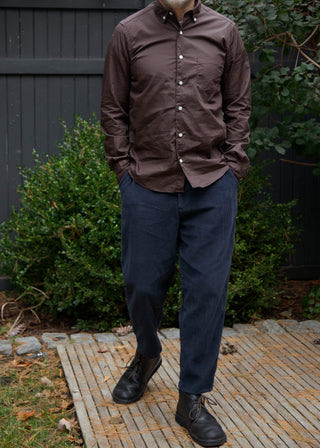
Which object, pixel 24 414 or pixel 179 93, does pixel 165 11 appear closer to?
pixel 179 93

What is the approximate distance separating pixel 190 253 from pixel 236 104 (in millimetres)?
734

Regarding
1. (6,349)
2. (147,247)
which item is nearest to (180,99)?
(147,247)

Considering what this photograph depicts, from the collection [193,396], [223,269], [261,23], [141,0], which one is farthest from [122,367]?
[141,0]

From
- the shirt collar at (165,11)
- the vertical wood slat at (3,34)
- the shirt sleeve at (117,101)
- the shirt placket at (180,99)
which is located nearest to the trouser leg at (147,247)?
the shirt sleeve at (117,101)

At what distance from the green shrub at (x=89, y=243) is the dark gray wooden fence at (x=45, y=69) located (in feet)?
1.52

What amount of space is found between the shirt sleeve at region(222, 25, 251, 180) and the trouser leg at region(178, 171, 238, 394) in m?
0.09

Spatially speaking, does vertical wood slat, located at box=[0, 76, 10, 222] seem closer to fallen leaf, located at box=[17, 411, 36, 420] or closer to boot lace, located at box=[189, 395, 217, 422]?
fallen leaf, located at box=[17, 411, 36, 420]

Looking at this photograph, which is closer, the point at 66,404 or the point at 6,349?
the point at 66,404

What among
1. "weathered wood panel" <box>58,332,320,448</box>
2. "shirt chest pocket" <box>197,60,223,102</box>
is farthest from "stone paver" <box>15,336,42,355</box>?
"shirt chest pocket" <box>197,60,223,102</box>

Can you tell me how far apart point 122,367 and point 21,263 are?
1.52 m

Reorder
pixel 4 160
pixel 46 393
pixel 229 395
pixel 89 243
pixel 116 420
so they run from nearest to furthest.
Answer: pixel 116 420 → pixel 229 395 → pixel 46 393 → pixel 89 243 → pixel 4 160

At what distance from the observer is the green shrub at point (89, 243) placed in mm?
4668

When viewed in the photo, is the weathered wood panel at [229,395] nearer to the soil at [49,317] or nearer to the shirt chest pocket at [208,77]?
the soil at [49,317]

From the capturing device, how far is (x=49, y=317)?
516 cm
